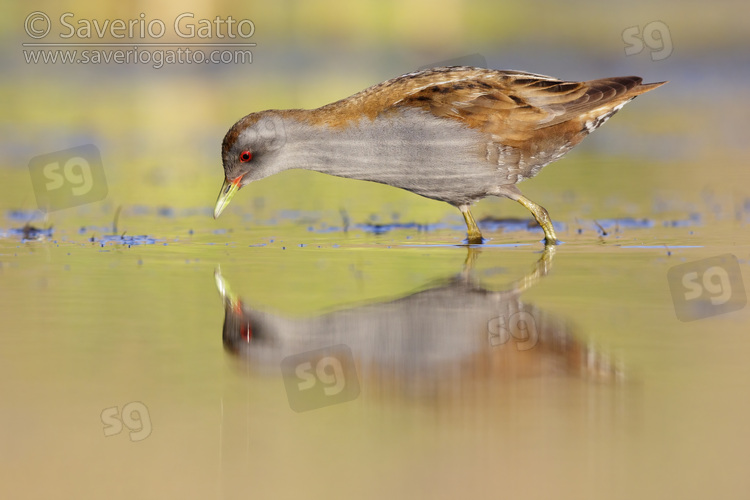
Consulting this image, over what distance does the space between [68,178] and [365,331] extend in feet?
24.3

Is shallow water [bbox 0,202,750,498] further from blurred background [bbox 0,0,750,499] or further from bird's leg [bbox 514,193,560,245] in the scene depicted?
bird's leg [bbox 514,193,560,245]

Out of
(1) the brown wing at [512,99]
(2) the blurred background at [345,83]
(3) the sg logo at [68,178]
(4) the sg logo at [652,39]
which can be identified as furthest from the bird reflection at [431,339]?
(4) the sg logo at [652,39]

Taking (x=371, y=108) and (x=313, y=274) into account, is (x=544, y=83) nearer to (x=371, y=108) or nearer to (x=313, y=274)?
(x=371, y=108)

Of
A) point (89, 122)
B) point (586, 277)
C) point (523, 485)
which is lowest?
point (523, 485)

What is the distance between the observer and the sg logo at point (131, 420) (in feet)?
13.6

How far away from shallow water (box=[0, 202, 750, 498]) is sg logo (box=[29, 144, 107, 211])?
10.1 feet

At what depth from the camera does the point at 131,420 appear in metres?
4.27

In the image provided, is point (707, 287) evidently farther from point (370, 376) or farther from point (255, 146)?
point (255, 146)

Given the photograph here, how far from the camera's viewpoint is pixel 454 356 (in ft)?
16.9

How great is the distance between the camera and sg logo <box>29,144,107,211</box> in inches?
432

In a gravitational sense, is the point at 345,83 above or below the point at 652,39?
below

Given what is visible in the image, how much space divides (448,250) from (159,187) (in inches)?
188

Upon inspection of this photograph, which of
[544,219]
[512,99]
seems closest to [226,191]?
[512,99]

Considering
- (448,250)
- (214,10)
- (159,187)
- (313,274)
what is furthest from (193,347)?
(214,10)
